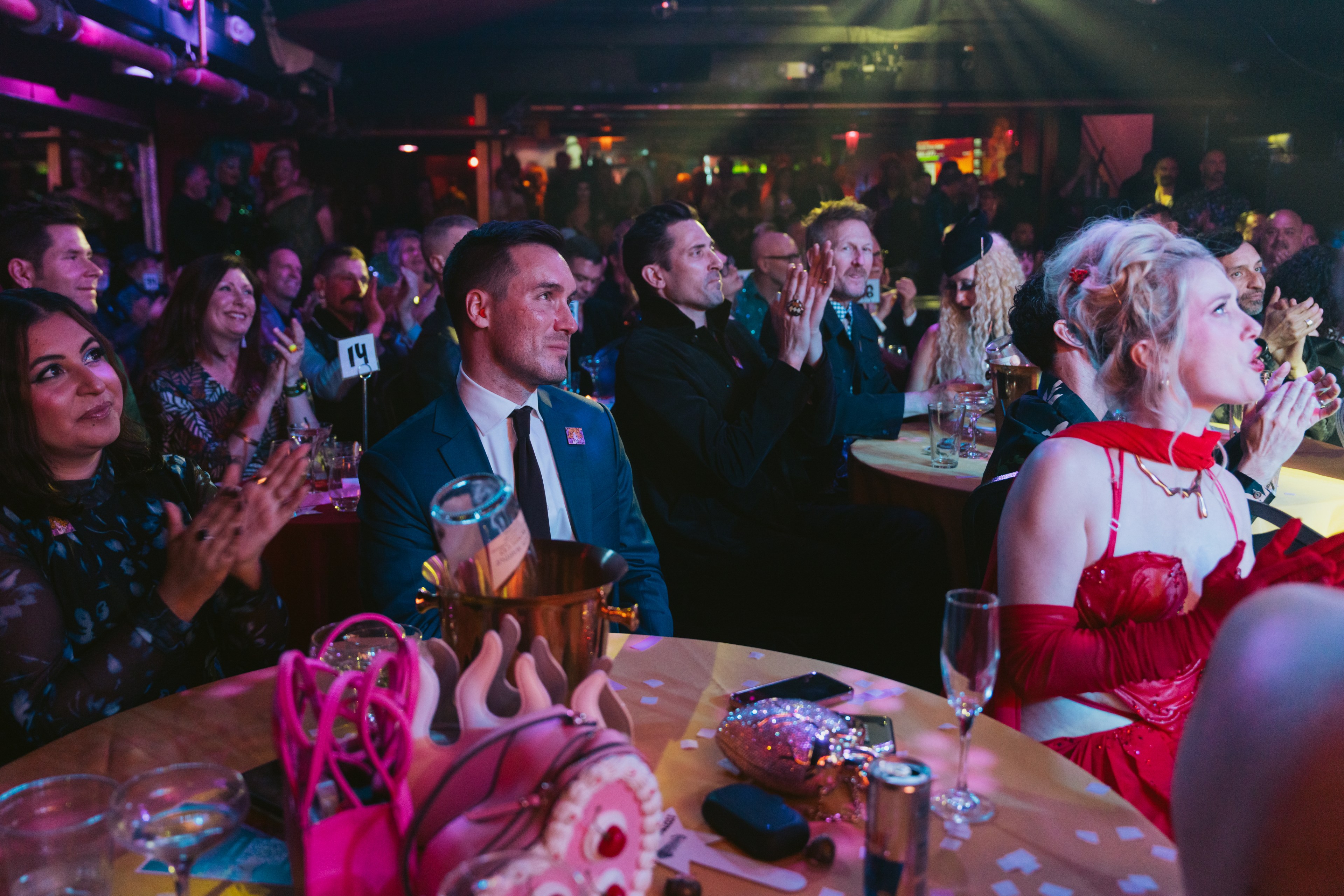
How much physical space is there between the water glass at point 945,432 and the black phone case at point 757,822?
7.47ft

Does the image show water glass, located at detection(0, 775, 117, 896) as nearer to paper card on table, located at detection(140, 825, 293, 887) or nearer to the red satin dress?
paper card on table, located at detection(140, 825, 293, 887)

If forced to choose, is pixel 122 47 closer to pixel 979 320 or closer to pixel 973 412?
pixel 979 320

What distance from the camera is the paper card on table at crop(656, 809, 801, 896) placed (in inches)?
38.3

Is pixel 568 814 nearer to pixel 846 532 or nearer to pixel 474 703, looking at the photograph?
pixel 474 703

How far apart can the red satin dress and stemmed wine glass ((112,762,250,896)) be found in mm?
1192

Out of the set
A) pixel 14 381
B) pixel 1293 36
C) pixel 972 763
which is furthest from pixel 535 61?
pixel 972 763

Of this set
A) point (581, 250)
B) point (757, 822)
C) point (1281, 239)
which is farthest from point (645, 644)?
point (1281, 239)

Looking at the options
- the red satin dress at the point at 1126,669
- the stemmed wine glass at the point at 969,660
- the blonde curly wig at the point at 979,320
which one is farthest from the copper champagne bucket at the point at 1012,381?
the stemmed wine glass at the point at 969,660

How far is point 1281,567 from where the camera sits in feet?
4.40

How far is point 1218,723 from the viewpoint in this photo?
64cm

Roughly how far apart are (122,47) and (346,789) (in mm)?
7365

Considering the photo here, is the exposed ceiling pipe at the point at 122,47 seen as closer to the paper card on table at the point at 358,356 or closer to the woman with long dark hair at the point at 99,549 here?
the paper card on table at the point at 358,356

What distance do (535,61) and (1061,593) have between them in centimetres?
1142

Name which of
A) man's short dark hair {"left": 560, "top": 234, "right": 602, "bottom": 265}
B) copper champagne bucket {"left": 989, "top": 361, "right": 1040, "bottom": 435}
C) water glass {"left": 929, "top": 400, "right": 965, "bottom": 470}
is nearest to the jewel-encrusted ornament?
copper champagne bucket {"left": 989, "top": 361, "right": 1040, "bottom": 435}
